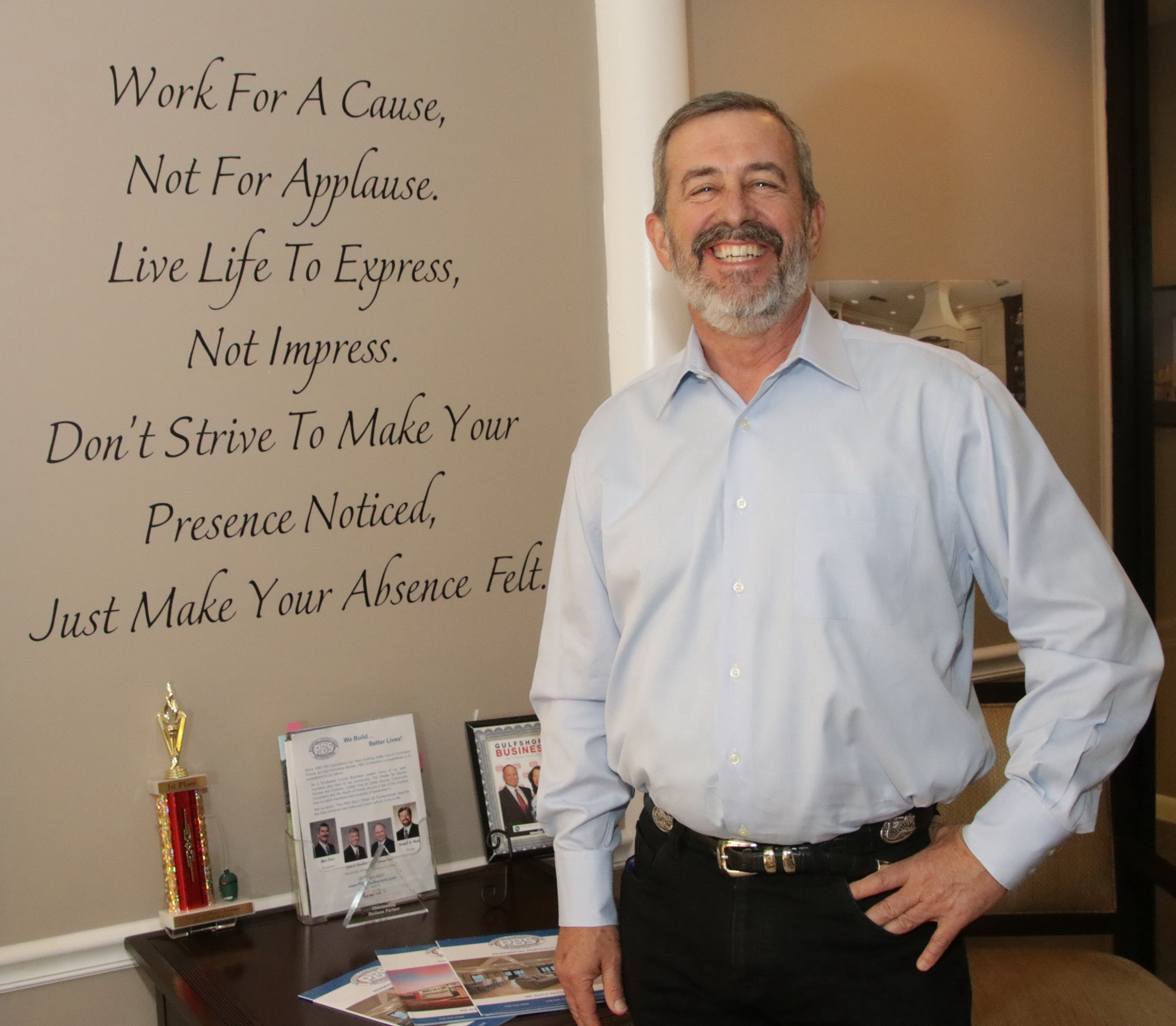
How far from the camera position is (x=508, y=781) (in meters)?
2.25

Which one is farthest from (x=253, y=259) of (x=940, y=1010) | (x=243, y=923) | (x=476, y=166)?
(x=940, y=1010)

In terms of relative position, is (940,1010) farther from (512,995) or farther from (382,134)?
(382,134)

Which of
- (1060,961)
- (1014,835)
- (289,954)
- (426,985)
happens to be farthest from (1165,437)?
(289,954)

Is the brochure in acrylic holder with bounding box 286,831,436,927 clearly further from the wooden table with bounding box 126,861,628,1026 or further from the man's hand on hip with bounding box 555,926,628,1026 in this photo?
the man's hand on hip with bounding box 555,926,628,1026

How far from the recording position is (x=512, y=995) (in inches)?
69.2

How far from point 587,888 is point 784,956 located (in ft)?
1.11

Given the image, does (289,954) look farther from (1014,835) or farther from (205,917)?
(1014,835)

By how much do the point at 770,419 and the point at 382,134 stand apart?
109cm

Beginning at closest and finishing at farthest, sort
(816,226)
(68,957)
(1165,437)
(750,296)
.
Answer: (750,296), (816,226), (68,957), (1165,437)

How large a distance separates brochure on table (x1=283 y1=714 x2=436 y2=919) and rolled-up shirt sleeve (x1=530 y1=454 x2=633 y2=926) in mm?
507

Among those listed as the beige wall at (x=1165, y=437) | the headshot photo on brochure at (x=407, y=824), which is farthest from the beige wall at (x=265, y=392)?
the beige wall at (x=1165, y=437)

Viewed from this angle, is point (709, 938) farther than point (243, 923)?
No

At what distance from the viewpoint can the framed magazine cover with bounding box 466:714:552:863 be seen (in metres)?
2.20

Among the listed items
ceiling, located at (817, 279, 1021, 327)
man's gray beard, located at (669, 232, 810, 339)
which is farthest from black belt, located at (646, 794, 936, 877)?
ceiling, located at (817, 279, 1021, 327)
